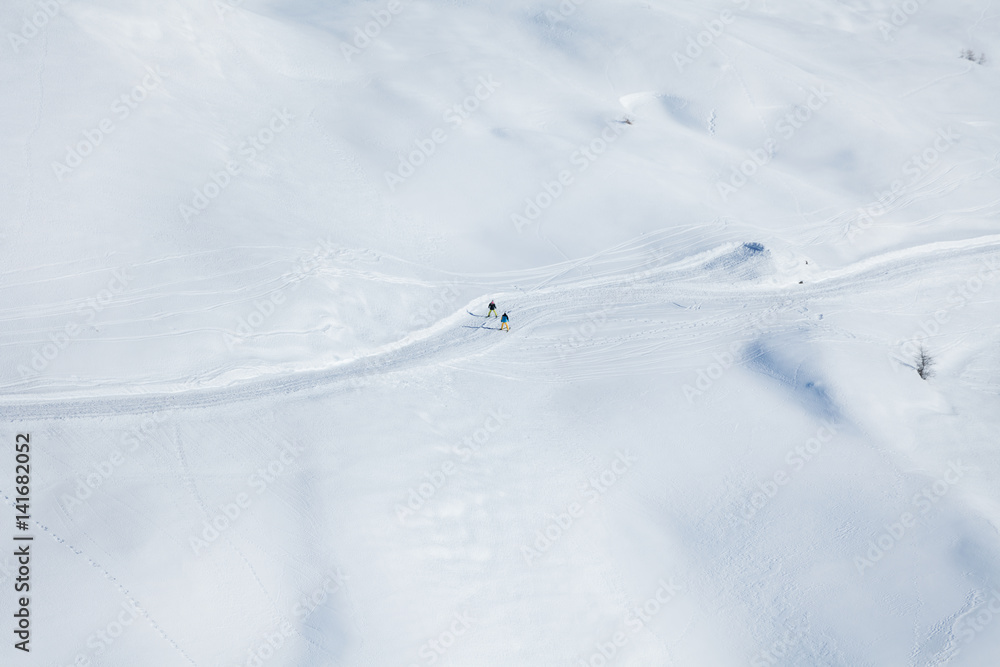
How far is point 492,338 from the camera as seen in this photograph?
22.2 meters

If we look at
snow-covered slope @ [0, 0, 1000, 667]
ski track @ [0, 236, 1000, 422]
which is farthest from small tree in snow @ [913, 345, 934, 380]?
ski track @ [0, 236, 1000, 422]

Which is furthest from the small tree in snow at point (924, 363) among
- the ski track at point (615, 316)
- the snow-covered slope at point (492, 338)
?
the ski track at point (615, 316)

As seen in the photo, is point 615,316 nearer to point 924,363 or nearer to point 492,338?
point 492,338

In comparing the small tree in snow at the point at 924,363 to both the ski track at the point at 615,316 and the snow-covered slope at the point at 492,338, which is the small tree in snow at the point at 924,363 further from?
the ski track at the point at 615,316

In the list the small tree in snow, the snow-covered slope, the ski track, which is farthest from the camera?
the small tree in snow

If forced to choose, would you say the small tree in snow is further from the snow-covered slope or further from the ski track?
the ski track

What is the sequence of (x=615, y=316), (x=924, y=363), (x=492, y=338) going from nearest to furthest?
(x=924, y=363) < (x=492, y=338) < (x=615, y=316)

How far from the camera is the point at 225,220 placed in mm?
23469

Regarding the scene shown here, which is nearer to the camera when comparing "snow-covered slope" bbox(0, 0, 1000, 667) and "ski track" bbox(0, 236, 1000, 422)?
"snow-covered slope" bbox(0, 0, 1000, 667)

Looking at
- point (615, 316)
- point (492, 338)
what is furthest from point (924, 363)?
point (492, 338)

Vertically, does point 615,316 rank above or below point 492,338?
above

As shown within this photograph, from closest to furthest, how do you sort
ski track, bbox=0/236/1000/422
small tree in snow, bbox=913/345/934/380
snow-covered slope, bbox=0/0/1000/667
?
snow-covered slope, bbox=0/0/1000/667
ski track, bbox=0/236/1000/422
small tree in snow, bbox=913/345/934/380

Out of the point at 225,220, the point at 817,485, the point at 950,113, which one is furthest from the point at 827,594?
the point at 950,113

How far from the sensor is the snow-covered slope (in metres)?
16.6
